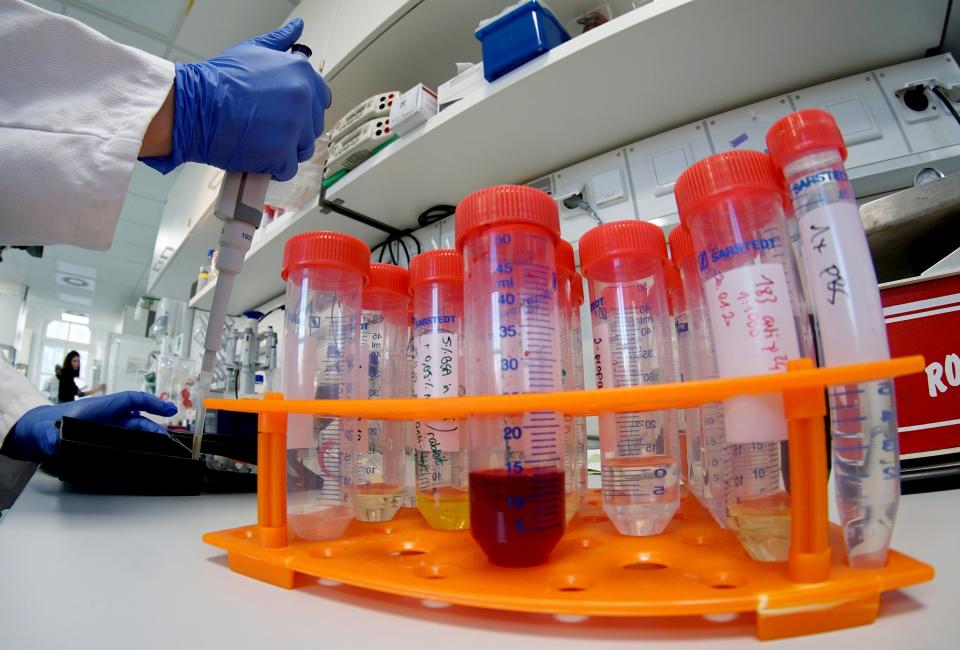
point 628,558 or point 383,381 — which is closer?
point 628,558

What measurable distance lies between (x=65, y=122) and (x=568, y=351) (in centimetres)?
85

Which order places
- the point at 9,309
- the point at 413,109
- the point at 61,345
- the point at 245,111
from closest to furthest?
the point at 245,111
the point at 413,109
the point at 9,309
the point at 61,345

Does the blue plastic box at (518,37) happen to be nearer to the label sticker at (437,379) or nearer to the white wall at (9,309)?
the label sticker at (437,379)

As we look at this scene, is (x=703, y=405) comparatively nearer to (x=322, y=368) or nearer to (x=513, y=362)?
(x=513, y=362)

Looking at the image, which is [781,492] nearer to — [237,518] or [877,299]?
[877,299]

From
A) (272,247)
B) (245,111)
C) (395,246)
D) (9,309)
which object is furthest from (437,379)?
(9,309)

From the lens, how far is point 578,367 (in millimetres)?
648

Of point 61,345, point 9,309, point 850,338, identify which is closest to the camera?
point 850,338

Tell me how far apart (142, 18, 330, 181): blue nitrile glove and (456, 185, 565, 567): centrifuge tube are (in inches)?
24.6

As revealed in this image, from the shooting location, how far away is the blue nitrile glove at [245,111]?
827mm

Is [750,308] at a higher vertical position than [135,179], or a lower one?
lower

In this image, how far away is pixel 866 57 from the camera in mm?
971

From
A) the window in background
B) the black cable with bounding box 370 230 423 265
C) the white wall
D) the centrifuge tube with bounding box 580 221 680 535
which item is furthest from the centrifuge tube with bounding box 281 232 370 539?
the window in background

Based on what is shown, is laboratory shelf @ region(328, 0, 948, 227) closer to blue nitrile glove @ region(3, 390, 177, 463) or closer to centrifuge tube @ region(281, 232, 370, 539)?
centrifuge tube @ region(281, 232, 370, 539)
